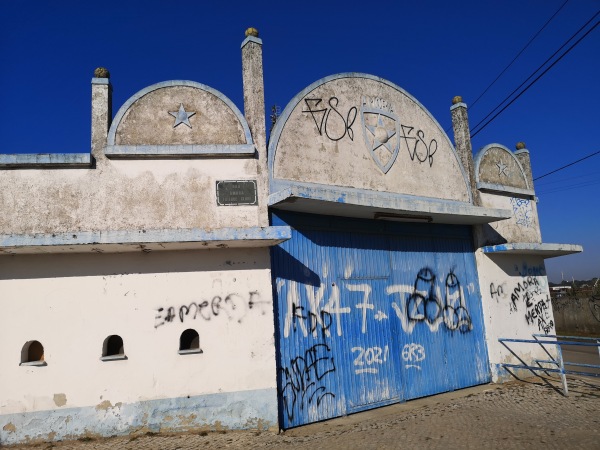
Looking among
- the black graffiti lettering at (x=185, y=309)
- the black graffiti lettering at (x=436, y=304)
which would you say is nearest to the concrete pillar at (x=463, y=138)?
the black graffiti lettering at (x=436, y=304)

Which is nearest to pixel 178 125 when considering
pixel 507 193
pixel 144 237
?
pixel 144 237

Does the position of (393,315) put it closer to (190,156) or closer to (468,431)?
(468,431)

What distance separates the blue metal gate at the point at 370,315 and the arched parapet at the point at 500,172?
1597 mm

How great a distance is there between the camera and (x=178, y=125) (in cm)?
736

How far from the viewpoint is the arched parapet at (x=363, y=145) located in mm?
8031

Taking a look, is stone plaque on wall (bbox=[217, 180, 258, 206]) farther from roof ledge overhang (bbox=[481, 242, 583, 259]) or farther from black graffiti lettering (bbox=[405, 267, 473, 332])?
roof ledge overhang (bbox=[481, 242, 583, 259])

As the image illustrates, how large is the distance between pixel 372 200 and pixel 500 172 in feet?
18.2

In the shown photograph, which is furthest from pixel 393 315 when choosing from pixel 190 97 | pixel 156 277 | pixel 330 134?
pixel 190 97

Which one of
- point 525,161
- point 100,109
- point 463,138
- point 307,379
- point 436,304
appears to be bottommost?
point 307,379

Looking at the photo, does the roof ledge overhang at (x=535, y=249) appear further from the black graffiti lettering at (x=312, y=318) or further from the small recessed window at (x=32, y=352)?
the small recessed window at (x=32, y=352)

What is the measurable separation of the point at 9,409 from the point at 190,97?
5.63 metres

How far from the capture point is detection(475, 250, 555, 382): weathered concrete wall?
32.9 ft

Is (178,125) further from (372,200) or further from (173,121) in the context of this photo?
(372,200)

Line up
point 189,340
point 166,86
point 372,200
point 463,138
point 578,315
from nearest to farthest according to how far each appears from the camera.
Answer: point 189,340 → point 166,86 → point 372,200 → point 463,138 → point 578,315
